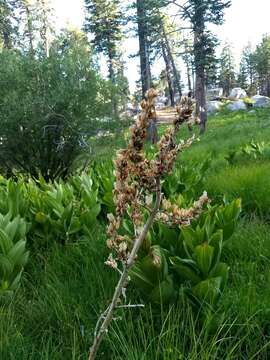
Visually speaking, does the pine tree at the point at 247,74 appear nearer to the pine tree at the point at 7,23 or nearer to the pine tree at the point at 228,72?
the pine tree at the point at 228,72

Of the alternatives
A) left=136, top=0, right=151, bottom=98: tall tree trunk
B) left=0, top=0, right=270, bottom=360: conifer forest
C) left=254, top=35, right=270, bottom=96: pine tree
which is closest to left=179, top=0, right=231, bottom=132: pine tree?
left=136, top=0, right=151, bottom=98: tall tree trunk

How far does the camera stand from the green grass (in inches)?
68.2

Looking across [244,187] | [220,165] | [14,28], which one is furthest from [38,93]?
[14,28]

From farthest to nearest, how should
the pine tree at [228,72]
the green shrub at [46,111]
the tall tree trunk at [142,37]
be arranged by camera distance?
the pine tree at [228,72] < the tall tree trunk at [142,37] < the green shrub at [46,111]

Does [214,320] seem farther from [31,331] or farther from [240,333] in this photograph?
[31,331]

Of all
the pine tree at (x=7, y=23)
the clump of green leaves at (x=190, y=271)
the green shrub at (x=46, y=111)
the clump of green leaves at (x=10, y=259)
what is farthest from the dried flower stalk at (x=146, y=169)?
the pine tree at (x=7, y=23)

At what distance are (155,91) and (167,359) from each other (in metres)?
1.05

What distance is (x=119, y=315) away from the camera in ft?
6.63

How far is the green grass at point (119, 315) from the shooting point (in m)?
1.73

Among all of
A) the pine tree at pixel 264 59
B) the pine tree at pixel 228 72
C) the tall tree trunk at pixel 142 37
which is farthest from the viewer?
the pine tree at pixel 228 72

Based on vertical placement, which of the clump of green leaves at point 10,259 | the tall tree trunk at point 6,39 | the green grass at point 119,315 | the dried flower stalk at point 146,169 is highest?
the tall tree trunk at point 6,39

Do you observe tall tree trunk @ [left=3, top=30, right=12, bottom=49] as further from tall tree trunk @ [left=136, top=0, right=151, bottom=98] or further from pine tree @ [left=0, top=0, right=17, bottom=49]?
tall tree trunk @ [left=136, top=0, right=151, bottom=98]

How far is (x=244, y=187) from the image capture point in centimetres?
450

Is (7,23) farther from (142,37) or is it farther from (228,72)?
(228,72)
